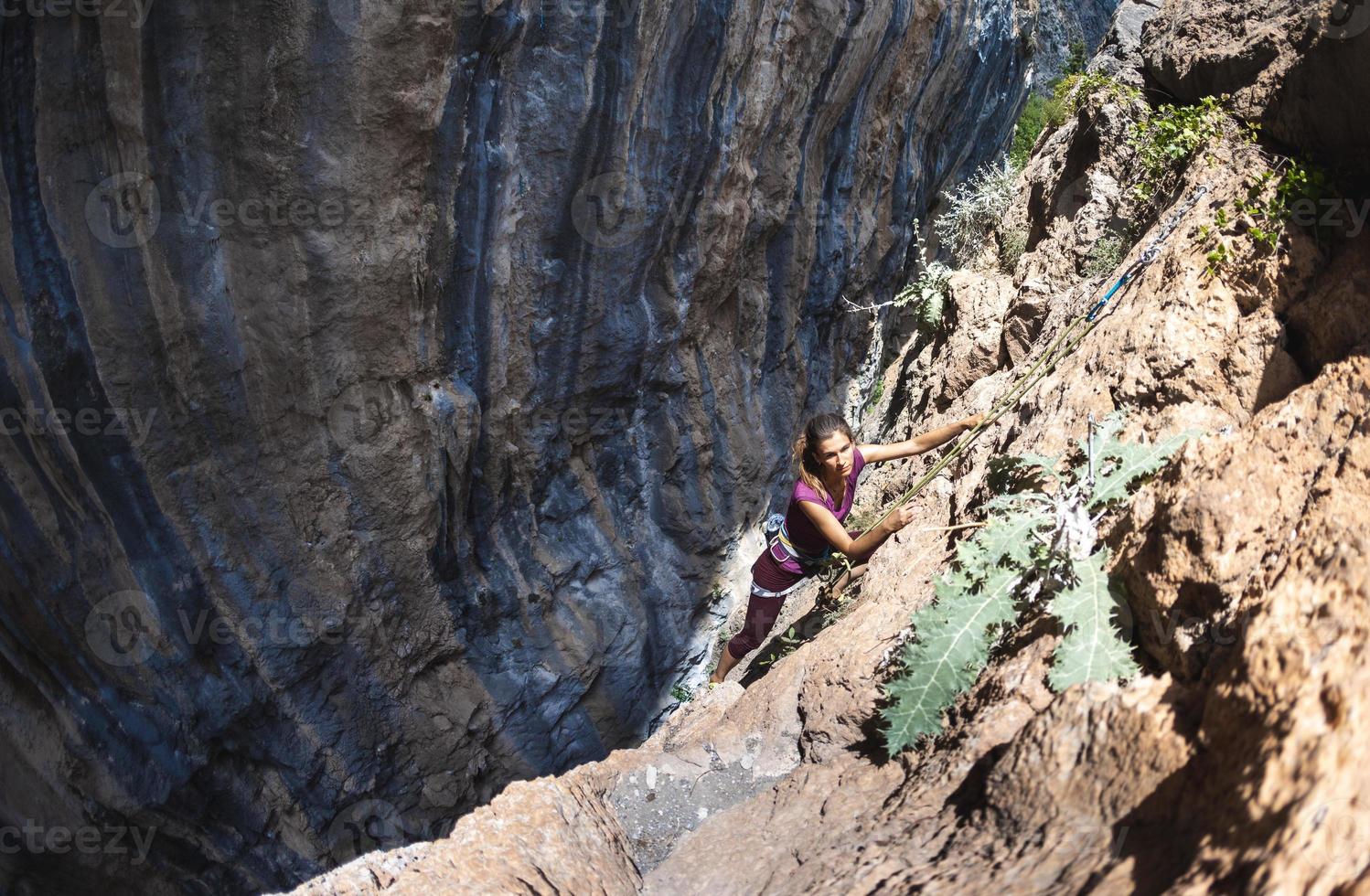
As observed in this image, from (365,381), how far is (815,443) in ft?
8.54

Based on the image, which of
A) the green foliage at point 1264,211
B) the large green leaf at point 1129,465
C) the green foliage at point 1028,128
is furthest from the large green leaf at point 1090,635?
the green foliage at point 1028,128

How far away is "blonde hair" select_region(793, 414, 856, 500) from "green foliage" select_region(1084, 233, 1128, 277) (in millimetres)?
1716

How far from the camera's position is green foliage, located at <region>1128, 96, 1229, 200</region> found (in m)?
4.13

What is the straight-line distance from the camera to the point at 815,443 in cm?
448

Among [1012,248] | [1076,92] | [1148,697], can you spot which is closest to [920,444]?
[1148,697]

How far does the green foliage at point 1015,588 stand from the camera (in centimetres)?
261

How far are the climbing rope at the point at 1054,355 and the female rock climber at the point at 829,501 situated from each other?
69 mm

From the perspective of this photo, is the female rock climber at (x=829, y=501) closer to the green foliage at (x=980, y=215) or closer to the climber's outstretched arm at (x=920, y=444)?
the climber's outstretched arm at (x=920, y=444)

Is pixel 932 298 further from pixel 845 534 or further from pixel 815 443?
pixel 845 534

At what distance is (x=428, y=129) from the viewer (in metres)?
4.64

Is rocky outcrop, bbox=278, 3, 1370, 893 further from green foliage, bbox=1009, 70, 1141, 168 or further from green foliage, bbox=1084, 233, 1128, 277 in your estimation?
green foliage, bbox=1009, 70, 1141, 168

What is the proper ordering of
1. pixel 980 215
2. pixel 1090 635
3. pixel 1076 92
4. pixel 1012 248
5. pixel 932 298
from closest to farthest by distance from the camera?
1. pixel 1090 635
2. pixel 1076 92
3. pixel 1012 248
4. pixel 932 298
5. pixel 980 215

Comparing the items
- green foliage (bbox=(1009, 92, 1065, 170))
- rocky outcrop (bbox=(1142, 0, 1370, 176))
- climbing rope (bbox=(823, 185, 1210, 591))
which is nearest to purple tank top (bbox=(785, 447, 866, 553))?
climbing rope (bbox=(823, 185, 1210, 591))

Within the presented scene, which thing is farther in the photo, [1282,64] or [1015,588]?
[1282,64]
